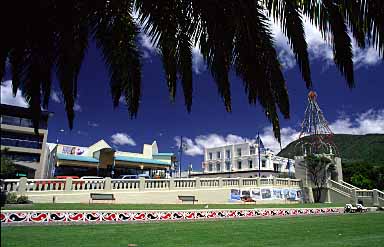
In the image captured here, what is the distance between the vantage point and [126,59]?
5180mm

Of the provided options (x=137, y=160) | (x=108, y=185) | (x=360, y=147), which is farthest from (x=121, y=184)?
(x=360, y=147)

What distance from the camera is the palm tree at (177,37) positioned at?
4.63 meters

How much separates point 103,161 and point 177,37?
43.3 m

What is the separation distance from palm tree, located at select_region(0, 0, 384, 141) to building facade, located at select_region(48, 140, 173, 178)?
4180 cm

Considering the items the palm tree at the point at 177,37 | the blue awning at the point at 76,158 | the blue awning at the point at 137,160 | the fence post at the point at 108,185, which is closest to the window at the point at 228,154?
the blue awning at the point at 137,160

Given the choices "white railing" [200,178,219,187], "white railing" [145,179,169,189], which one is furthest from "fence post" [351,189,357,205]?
"white railing" [145,179,169,189]

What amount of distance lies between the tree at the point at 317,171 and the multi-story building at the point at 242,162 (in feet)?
104

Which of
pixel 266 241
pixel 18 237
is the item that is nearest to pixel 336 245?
pixel 266 241

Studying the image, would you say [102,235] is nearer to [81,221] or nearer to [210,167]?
[81,221]

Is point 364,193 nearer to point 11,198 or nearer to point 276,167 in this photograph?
point 11,198

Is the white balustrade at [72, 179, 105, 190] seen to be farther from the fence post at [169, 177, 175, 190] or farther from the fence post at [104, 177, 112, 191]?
the fence post at [169, 177, 175, 190]

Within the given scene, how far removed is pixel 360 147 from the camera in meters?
113

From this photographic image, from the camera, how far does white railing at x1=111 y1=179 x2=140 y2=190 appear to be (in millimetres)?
25594

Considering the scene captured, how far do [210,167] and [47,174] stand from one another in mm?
44422
